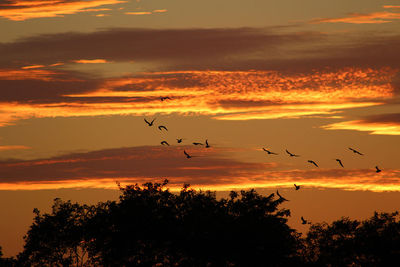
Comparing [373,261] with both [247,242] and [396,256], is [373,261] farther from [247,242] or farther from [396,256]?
[247,242]

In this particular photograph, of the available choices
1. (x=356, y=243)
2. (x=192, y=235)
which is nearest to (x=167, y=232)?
(x=192, y=235)

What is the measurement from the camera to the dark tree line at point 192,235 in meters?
102

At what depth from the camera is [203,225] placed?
106688mm

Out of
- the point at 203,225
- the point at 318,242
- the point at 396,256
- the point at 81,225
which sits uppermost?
the point at 81,225

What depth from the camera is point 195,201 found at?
364 ft

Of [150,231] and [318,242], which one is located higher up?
[150,231]

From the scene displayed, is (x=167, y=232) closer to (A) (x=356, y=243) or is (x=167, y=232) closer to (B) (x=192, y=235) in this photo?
(B) (x=192, y=235)

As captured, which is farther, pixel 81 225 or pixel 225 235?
pixel 81 225

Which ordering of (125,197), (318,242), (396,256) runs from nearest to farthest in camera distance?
(396,256) < (318,242) < (125,197)

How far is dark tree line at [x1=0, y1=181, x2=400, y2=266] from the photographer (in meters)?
102

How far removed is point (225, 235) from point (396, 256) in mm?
20523

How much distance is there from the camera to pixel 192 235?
10569 cm

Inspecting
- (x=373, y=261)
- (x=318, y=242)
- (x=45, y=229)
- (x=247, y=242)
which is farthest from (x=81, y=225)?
(x=373, y=261)

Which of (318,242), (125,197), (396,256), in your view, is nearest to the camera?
(396,256)
